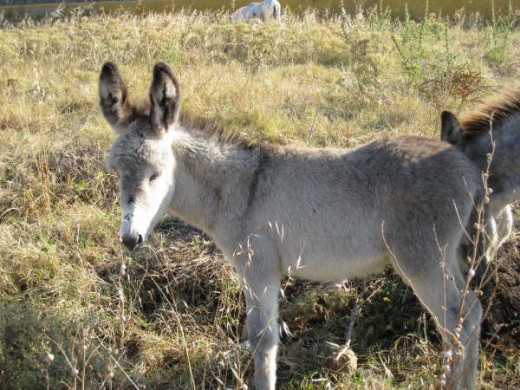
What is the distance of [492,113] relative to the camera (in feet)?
12.2

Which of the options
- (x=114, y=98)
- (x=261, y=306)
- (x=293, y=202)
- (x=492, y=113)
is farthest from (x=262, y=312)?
(x=492, y=113)

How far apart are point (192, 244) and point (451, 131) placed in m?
2.46

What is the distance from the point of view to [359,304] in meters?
4.39

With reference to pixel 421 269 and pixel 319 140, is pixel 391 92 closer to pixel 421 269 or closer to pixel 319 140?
pixel 319 140

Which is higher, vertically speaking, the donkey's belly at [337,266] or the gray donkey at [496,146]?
the gray donkey at [496,146]

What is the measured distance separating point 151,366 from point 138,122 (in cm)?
174

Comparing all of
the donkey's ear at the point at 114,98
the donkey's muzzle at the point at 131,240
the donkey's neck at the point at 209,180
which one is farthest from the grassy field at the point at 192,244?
the donkey's ear at the point at 114,98

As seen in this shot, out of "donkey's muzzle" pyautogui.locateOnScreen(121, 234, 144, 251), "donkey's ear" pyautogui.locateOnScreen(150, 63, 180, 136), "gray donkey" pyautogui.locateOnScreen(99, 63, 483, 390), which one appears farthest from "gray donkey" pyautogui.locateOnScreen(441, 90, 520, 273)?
"donkey's muzzle" pyautogui.locateOnScreen(121, 234, 144, 251)

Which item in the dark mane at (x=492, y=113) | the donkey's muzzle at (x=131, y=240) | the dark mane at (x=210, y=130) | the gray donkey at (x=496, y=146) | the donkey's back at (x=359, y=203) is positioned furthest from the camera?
the dark mane at (x=210, y=130)

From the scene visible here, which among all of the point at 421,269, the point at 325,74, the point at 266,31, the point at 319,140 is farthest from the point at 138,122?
the point at 266,31

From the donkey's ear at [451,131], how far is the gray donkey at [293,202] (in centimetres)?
34

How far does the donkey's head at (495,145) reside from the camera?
3.65m

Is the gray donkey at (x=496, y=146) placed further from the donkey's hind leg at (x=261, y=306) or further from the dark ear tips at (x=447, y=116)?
the donkey's hind leg at (x=261, y=306)

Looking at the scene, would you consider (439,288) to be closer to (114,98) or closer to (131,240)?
(131,240)
